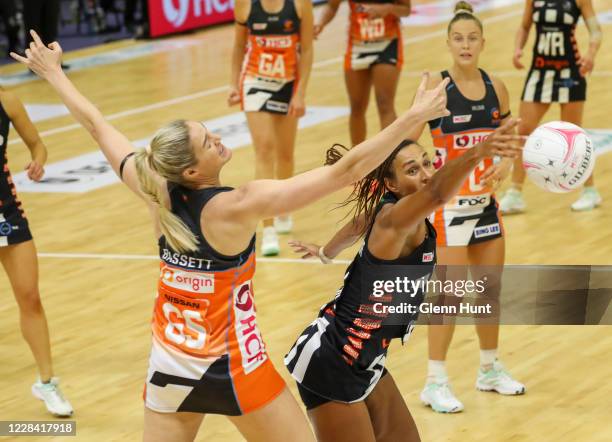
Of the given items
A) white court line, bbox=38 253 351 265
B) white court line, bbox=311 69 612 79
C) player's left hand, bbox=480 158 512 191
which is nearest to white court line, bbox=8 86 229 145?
white court line, bbox=311 69 612 79

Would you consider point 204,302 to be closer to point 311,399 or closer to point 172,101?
point 311,399

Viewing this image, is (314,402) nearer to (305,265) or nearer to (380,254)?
(380,254)

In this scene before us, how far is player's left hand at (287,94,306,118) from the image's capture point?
31.6 feet

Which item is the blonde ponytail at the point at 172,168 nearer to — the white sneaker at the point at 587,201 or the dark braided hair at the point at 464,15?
the dark braided hair at the point at 464,15

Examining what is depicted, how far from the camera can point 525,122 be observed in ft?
33.7

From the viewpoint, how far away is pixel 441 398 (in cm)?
660

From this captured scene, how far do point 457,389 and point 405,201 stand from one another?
93.8 inches

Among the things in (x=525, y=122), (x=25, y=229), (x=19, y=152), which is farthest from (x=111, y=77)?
(x=25, y=229)

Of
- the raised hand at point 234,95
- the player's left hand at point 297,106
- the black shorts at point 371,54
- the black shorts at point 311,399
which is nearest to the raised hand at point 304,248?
the black shorts at point 311,399

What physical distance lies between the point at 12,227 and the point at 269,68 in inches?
139

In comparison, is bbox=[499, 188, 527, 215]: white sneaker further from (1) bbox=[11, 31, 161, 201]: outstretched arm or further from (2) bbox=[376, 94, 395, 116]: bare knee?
(1) bbox=[11, 31, 161, 201]: outstretched arm

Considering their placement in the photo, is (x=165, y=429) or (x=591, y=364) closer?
(x=165, y=429)

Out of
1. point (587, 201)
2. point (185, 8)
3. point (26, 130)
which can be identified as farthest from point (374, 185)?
point (185, 8)

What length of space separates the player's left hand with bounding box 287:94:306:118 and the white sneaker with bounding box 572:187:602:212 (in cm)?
252
